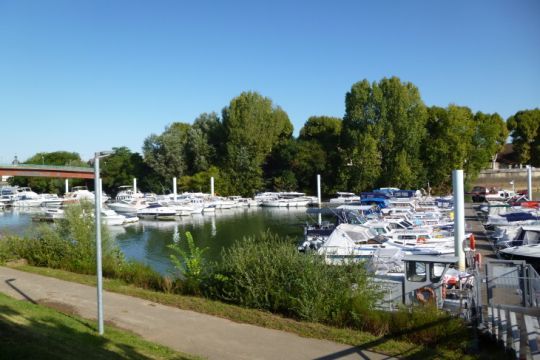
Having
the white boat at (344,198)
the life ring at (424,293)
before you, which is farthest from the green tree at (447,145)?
the life ring at (424,293)

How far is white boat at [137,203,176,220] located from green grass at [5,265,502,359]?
156 feet

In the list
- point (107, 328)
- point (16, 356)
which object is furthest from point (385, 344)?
point (16, 356)

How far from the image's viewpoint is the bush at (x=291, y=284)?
42.3ft

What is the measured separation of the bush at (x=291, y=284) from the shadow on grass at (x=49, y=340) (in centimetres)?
449

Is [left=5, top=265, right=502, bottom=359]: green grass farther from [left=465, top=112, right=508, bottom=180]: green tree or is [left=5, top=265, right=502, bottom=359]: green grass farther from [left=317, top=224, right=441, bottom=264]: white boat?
[left=465, top=112, right=508, bottom=180]: green tree

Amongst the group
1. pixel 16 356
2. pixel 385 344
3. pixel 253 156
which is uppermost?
pixel 253 156

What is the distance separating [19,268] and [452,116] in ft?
223

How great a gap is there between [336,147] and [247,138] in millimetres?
16229

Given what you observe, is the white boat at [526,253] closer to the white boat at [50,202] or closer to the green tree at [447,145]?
the green tree at [447,145]

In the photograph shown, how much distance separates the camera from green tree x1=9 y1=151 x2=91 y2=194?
4582 inches

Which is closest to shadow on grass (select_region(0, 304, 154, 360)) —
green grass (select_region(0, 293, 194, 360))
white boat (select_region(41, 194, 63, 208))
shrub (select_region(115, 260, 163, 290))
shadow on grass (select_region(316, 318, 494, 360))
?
green grass (select_region(0, 293, 194, 360))

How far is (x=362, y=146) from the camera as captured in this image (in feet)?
250

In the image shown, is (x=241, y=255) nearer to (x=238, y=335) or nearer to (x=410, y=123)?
(x=238, y=335)

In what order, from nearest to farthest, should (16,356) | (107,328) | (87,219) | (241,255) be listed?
(16,356) → (107,328) → (241,255) → (87,219)
